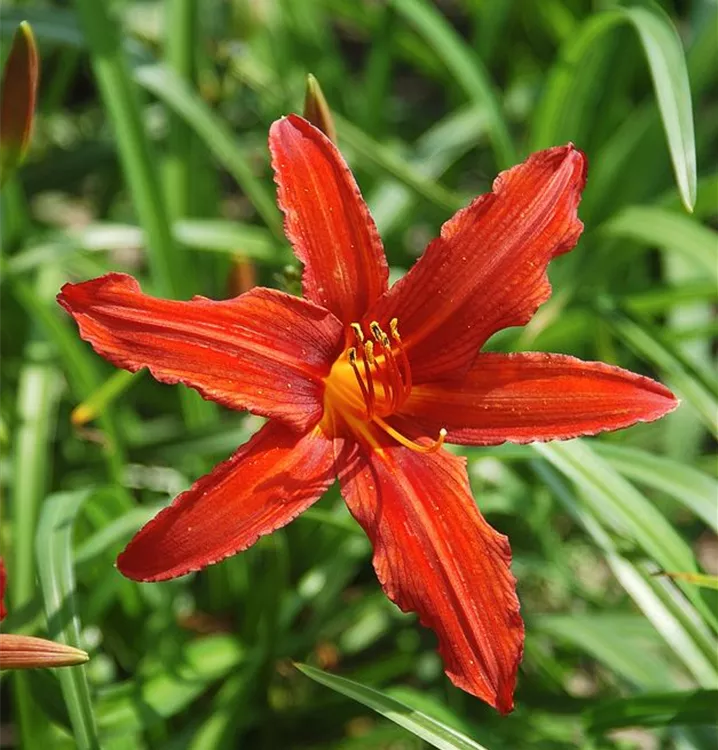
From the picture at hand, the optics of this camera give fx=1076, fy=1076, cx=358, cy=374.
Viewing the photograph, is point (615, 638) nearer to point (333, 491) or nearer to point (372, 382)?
point (333, 491)

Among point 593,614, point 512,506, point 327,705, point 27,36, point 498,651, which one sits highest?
point 27,36

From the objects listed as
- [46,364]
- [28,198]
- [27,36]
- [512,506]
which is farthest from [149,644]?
[28,198]

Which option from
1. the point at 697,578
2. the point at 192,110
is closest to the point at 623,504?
the point at 697,578

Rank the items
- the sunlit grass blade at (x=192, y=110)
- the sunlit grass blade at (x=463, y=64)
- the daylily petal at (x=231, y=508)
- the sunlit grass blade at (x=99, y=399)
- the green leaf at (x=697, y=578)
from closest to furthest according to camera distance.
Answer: the daylily petal at (x=231, y=508)
the green leaf at (x=697, y=578)
the sunlit grass blade at (x=99, y=399)
the sunlit grass blade at (x=192, y=110)
the sunlit grass blade at (x=463, y=64)

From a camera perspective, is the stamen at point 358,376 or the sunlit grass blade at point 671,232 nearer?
the stamen at point 358,376

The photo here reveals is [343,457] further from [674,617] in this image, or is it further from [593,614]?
[593,614]

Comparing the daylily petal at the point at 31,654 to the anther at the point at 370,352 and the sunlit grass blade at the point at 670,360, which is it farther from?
the sunlit grass blade at the point at 670,360

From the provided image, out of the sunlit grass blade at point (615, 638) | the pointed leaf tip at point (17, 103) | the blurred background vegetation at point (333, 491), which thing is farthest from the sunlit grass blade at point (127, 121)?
the sunlit grass blade at point (615, 638)
